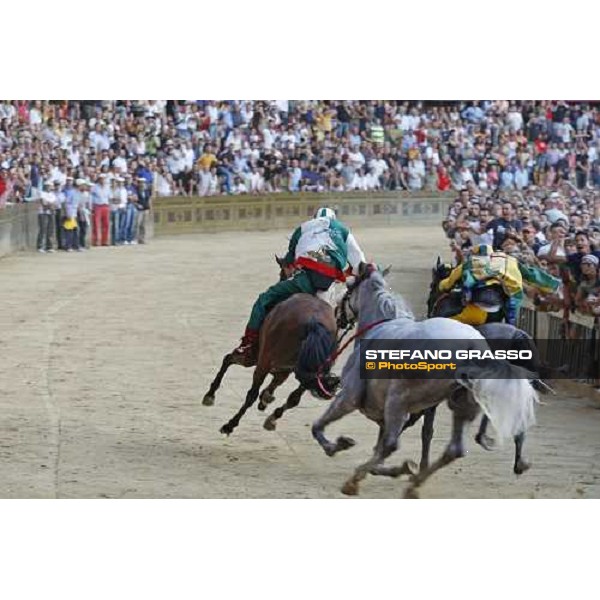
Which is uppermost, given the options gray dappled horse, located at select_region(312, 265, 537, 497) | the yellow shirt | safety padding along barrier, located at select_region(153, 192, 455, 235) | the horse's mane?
the yellow shirt

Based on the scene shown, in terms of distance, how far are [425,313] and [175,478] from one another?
1.94 meters

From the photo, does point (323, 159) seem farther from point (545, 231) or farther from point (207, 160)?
point (545, 231)

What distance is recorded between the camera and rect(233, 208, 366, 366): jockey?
391 inches

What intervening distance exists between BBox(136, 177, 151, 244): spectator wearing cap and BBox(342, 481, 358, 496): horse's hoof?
427 cm

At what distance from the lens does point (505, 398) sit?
27.1 feet

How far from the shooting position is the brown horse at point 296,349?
374 inches

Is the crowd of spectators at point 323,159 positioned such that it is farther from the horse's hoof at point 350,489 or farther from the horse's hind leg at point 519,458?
the horse's hoof at point 350,489

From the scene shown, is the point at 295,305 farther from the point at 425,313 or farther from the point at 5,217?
the point at 5,217

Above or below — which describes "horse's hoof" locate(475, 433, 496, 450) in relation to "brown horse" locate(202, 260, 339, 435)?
below

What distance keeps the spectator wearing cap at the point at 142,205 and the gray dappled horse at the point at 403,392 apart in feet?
12.3

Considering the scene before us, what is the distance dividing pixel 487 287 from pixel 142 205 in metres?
4.33

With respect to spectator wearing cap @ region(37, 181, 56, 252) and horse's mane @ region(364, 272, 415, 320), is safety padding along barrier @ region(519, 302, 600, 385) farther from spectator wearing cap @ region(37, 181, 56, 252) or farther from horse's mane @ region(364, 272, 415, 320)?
spectator wearing cap @ region(37, 181, 56, 252)

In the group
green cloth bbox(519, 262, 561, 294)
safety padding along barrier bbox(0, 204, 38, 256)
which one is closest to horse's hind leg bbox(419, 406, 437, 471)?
green cloth bbox(519, 262, 561, 294)

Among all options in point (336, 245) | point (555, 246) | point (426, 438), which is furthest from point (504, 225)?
point (426, 438)
